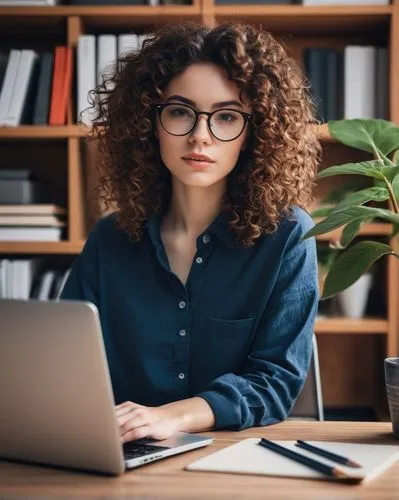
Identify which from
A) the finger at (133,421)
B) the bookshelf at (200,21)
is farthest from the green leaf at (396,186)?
the bookshelf at (200,21)

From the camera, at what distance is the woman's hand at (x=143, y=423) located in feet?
3.72

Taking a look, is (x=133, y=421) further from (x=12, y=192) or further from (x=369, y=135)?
(x=12, y=192)

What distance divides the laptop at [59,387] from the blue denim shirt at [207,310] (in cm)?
52

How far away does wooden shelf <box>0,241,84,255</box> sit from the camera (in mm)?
2830

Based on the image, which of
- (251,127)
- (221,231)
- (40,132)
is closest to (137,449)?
(221,231)

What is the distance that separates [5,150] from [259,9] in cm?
107

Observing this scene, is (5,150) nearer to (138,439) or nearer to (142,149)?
(142,149)

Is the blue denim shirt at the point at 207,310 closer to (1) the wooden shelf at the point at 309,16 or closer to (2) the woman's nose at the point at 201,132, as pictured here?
(2) the woman's nose at the point at 201,132

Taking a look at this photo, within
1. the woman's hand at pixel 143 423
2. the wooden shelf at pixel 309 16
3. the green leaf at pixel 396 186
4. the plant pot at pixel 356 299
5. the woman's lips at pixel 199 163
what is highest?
the wooden shelf at pixel 309 16

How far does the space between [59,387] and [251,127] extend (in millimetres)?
847

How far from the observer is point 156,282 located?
5.34 ft

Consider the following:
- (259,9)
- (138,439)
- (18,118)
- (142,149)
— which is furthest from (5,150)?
(138,439)

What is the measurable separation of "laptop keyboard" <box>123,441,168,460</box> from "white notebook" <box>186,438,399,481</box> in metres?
0.07

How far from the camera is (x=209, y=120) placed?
1549 mm
